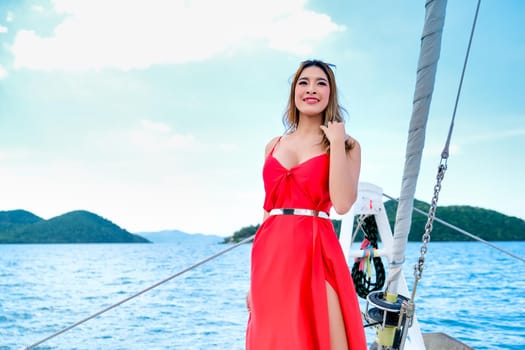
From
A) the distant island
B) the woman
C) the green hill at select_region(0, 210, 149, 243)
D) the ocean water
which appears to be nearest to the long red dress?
the woman

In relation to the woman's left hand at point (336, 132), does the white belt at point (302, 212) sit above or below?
below

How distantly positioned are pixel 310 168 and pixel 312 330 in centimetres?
52

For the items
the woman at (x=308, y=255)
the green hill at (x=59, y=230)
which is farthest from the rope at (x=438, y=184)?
the green hill at (x=59, y=230)

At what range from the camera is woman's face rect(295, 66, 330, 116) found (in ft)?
5.14

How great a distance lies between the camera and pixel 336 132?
141 centimetres

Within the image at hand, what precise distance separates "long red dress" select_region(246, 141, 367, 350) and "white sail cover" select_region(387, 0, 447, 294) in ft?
1.34

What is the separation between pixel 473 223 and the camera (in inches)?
1826

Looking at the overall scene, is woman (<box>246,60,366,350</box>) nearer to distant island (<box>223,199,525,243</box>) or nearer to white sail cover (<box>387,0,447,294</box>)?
white sail cover (<box>387,0,447,294</box>)

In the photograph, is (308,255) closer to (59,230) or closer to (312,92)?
(312,92)

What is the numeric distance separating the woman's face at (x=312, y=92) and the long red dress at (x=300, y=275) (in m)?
0.21

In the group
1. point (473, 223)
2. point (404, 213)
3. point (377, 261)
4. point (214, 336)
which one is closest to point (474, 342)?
point (214, 336)

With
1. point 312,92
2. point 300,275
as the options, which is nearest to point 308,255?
point 300,275

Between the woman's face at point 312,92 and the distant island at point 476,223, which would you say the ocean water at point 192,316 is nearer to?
the woman's face at point 312,92

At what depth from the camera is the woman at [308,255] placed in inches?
53.9
